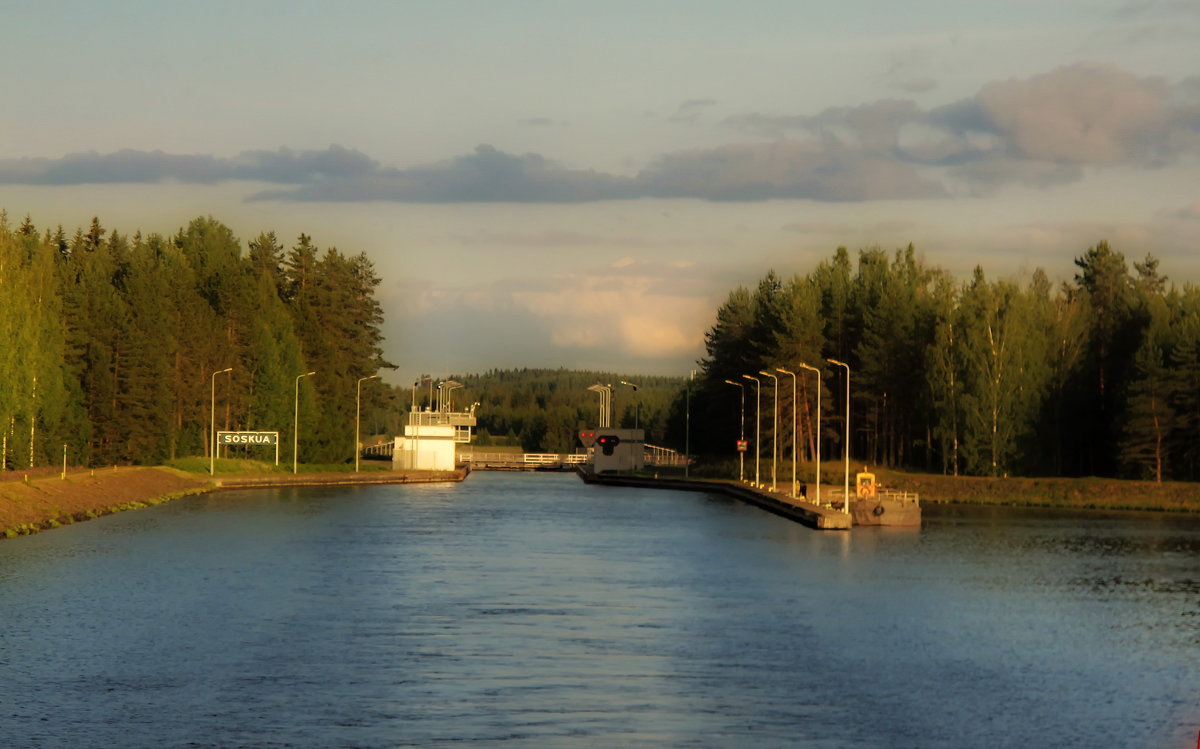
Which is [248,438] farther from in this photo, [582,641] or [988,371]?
[582,641]

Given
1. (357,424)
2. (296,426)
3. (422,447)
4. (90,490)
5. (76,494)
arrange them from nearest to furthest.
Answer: (76,494) < (90,490) < (296,426) < (357,424) < (422,447)

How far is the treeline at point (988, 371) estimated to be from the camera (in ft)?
360

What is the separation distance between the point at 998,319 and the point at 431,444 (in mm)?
61892

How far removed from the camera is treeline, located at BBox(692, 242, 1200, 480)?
109688mm

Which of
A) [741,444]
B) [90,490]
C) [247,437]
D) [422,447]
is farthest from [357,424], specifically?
[90,490]

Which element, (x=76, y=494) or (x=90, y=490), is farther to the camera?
(x=90, y=490)

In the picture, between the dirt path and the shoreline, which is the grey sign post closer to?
the shoreline

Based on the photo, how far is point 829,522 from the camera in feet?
263

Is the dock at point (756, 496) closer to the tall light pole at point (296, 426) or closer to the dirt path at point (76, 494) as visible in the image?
the tall light pole at point (296, 426)

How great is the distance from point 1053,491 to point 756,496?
2297 cm

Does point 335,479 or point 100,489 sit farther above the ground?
point 100,489

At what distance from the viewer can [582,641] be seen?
115 feet

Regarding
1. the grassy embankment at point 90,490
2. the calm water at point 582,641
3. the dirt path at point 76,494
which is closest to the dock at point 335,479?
the grassy embankment at point 90,490

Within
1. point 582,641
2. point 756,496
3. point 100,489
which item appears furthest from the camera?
point 756,496
